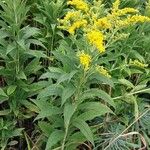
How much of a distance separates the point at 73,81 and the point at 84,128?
0.33 meters

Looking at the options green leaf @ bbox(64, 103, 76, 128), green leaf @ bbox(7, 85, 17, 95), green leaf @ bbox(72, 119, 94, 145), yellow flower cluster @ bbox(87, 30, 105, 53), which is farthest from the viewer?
green leaf @ bbox(7, 85, 17, 95)

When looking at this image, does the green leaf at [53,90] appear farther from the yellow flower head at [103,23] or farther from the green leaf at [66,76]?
the yellow flower head at [103,23]

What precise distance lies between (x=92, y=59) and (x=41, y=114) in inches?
21.1

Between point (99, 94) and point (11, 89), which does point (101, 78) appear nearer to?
point (99, 94)

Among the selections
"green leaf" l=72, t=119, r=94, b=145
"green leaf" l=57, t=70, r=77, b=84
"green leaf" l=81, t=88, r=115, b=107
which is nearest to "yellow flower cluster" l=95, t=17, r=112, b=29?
"green leaf" l=57, t=70, r=77, b=84

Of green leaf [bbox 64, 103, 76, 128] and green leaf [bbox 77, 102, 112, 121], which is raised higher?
green leaf [bbox 64, 103, 76, 128]

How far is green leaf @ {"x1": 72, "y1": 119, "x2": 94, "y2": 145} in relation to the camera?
2578 mm

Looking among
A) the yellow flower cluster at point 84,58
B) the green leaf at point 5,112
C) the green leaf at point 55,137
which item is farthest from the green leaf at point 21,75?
the yellow flower cluster at point 84,58

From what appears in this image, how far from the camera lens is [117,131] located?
10.7ft

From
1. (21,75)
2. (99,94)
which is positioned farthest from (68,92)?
(21,75)

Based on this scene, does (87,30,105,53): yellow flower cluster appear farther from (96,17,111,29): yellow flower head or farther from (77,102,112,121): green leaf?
(77,102,112,121): green leaf

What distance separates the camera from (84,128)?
2.61 metres

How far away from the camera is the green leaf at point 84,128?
8.46 feet

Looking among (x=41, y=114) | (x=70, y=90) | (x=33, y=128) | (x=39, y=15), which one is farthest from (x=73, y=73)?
(x=39, y=15)
